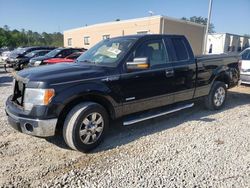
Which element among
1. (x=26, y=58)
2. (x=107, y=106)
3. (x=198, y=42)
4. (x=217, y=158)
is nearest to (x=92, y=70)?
(x=107, y=106)

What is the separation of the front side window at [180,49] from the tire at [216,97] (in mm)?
1358

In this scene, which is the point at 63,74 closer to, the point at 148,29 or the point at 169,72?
the point at 169,72

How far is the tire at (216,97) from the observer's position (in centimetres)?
602

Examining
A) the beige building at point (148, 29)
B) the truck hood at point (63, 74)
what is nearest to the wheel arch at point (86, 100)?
the truck hood at point (63, 74)

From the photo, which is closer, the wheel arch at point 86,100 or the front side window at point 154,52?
the wheel arch at point 86,100

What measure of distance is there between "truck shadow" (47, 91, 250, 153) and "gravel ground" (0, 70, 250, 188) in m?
0.02

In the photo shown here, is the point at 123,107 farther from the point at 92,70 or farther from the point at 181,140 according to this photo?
the point at 181,140

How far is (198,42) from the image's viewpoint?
27.0 metres

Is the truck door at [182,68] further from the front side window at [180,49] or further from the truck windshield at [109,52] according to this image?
the truck windshield at [109,52]

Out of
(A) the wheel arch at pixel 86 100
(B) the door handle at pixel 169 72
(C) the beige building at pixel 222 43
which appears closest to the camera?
(A) the wheel arch at pixel 86 100

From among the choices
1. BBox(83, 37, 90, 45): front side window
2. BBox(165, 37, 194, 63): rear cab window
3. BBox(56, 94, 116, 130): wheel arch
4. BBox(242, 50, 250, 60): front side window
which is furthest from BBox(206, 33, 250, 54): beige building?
BBox(56, 94, 116, 130): wheel arch

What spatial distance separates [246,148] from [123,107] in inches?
88.8

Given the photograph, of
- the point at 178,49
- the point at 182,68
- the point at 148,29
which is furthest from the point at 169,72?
the point at 148,29

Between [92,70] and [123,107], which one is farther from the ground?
[92,70]
